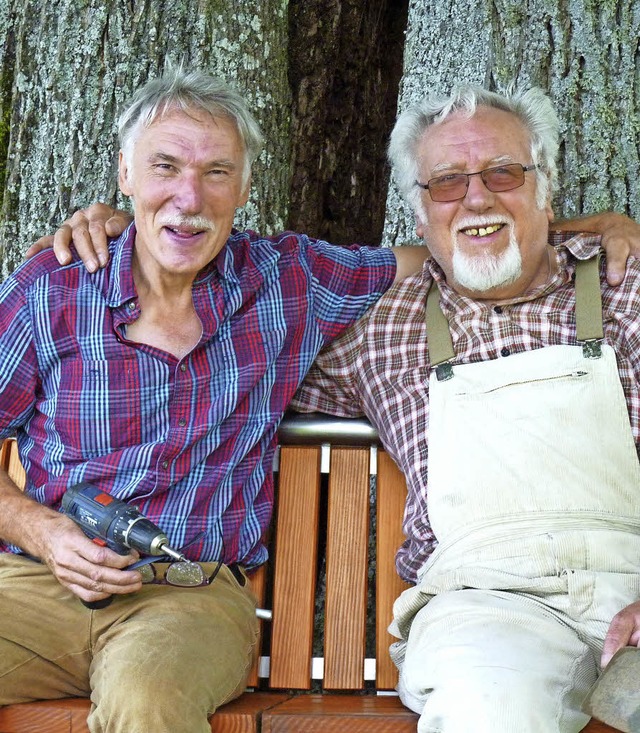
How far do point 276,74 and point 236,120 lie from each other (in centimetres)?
85

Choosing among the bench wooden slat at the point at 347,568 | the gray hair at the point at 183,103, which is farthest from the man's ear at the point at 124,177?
the bench wooden slat at the point at 347,568

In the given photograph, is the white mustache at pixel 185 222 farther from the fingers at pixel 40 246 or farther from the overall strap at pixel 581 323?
the overall strap at pixel 581 323

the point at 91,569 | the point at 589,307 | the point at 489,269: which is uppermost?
the point at 489,269

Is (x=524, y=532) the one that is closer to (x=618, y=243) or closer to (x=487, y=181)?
(x=618, y=243)

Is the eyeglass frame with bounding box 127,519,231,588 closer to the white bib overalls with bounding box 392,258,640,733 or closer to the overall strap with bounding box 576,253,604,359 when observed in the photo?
the white bib overalls with bounding box 392,258,640,733

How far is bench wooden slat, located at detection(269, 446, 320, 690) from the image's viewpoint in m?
3.13

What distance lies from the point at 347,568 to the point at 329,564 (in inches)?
2.2

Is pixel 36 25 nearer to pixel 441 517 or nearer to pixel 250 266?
pixel 250 266

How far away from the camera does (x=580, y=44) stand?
3.81m

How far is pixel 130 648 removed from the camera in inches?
102

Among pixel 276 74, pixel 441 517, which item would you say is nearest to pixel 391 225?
pixel 276 74

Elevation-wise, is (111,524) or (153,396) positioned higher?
(153,396)

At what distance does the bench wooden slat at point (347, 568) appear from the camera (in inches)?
123

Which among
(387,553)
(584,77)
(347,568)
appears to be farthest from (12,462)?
→ (584,77)
